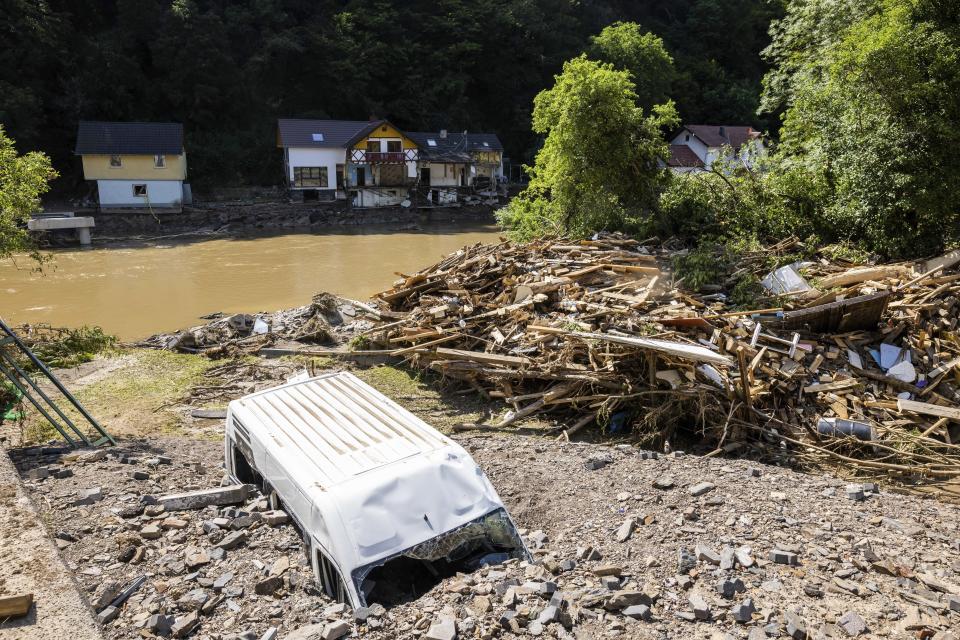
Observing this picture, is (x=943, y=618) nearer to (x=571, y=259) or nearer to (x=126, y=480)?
(x=126, y=480)

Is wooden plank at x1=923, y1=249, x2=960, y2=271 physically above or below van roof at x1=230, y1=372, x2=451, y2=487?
above

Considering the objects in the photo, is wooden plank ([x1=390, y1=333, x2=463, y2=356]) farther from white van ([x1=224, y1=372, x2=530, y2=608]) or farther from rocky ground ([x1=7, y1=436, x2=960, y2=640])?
white van ([x1=224, y1=372, x2=530, y2=608])

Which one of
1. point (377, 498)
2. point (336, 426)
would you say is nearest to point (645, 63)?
point (336, 426)

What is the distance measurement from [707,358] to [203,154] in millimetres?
43442

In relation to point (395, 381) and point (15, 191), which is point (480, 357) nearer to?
point (395, 381)

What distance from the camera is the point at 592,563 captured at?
5.23 m

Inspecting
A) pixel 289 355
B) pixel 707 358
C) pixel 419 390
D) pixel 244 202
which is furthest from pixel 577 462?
pixel 244 202

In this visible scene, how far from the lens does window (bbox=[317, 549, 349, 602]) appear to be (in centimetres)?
470

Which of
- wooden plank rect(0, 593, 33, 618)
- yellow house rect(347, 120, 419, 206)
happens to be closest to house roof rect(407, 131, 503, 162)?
yellow house rect(347, 120, 419, 206)

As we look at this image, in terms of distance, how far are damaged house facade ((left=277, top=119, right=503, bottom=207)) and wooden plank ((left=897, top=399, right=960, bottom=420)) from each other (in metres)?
39.4

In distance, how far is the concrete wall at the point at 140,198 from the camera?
3947 centimetres

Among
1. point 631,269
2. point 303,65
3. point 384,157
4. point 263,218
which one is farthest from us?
point 303,65

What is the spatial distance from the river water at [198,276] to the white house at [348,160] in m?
6.92

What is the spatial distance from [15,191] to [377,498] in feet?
31.9
